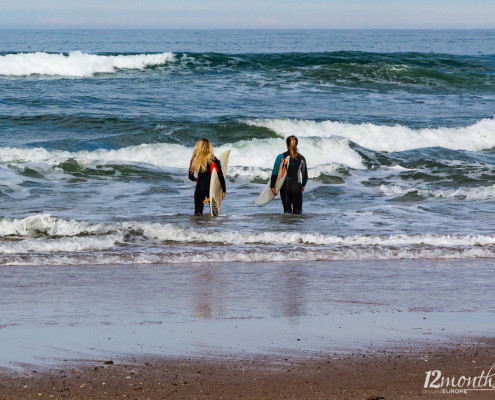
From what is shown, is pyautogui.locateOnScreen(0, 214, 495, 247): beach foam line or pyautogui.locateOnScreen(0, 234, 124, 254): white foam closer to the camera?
pyautogui.locateOnScreen(0, 234, 124, 254): white foam

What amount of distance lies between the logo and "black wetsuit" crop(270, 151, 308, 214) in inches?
257

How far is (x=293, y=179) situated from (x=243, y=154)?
7885mm

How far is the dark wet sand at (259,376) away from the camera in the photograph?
165 inches

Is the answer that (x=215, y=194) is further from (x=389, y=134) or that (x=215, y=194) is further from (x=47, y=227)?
(x=389, y=134)

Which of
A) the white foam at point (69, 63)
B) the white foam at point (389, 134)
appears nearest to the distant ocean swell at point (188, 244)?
the white foam at point (389, 134)

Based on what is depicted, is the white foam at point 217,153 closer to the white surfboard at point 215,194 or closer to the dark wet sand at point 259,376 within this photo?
the white surfboard at point 215,194

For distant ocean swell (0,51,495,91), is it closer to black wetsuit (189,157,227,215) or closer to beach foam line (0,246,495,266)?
black wetsuit (189,157,227,215)

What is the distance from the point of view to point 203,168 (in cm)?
1072

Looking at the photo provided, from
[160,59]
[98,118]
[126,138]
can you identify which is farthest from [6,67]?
[126,138]

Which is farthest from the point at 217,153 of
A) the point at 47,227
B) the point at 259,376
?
the point at 259,376

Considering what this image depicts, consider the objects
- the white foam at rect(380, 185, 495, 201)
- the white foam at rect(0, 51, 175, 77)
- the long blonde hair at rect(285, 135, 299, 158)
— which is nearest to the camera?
the long blonde hair at rect(285, 135, 299, 158)

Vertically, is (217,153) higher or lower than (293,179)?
lower

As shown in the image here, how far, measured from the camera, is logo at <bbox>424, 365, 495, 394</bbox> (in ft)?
13.9

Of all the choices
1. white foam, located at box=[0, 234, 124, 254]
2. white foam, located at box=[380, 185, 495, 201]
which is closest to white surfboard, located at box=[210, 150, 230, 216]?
white foam, located at box=[0, 234, 124, 254]
